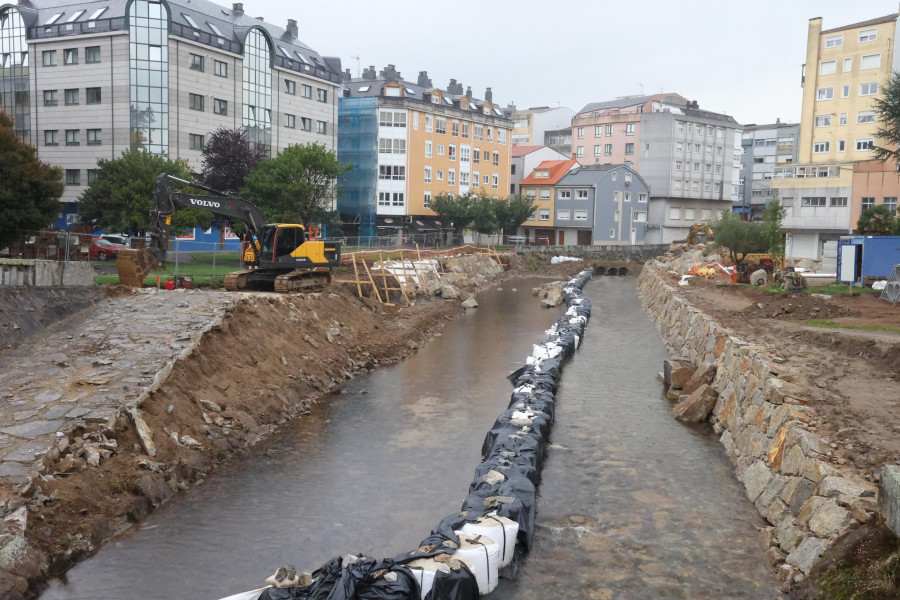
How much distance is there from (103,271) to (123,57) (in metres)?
22.2

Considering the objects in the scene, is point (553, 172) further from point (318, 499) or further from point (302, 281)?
point (318, 499)

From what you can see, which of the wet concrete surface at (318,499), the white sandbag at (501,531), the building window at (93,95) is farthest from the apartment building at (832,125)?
the white sandbag at (501,531)

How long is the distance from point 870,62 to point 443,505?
2109 inches

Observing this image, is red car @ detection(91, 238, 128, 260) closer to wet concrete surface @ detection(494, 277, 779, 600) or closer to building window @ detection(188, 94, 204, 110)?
building window @ detection(188, 94, 204, 110)

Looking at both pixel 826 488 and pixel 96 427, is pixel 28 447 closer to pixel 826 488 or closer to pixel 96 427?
pixel 96 427

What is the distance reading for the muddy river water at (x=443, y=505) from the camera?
30.8ft

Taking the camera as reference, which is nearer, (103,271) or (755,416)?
(755,416)

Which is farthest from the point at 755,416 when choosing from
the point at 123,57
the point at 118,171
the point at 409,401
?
the point at 123,57

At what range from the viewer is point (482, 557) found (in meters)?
8.73

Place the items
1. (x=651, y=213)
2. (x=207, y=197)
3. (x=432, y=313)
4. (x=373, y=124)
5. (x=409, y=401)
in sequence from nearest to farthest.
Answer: (x=409, y=401), (x=207, y=197), (x=432, y=313), (x=373, y=124), (x=651, y=213)

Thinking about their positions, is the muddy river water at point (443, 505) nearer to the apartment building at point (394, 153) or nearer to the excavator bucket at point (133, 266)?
the excavator bucket at point (133, 266)

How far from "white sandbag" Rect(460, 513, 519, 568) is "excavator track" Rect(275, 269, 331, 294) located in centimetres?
1716

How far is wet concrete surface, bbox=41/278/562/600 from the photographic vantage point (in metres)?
9.62

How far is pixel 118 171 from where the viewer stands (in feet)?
113
